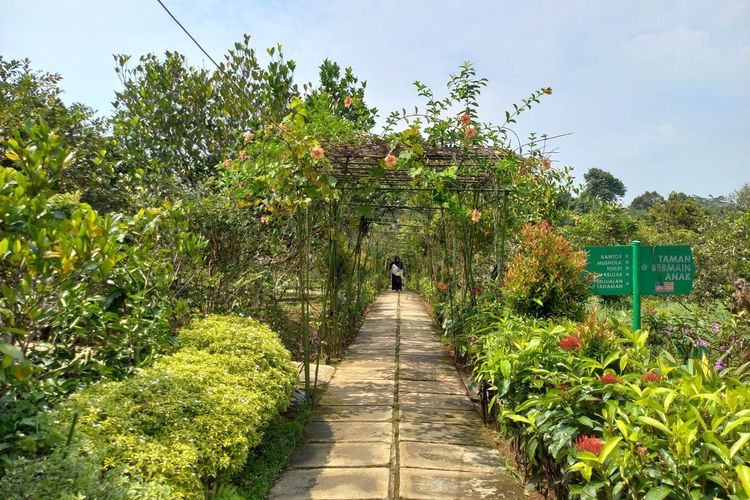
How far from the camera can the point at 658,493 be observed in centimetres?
154

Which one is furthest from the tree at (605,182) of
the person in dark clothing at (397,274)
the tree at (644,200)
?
the person in dark clothing at (397,274)

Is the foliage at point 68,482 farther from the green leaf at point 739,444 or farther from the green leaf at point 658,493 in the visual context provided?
the green leaf at point 739,444

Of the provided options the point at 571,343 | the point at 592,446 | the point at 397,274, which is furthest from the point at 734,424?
the point at 397,274

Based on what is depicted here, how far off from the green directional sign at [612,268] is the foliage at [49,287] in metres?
3.07

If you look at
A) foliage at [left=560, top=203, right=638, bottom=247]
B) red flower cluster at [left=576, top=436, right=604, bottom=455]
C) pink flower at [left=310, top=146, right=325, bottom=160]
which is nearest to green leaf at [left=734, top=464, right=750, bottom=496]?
red flower cluster at [left=576, top=436, right=604, bottom=455]

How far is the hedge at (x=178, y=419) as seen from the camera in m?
1.89

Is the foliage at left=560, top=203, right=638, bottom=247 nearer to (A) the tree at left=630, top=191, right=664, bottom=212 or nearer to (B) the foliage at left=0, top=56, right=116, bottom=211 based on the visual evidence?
(B) the foliage at left=0, top=56, right=116, bottom=211

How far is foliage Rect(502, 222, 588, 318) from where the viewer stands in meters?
4.01

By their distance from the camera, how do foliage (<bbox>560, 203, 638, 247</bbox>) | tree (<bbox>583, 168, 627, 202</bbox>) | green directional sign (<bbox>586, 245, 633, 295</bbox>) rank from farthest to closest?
1. tree (<bbox>583, 168, 627, 202</bbox>)
2. foliage (<bbox>560, 203, 638, 247</bbox>)
3. green directional sign (<bbox>586, 245, 633, 295</bbox>)

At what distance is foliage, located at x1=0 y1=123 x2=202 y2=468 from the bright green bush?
75.4 inches

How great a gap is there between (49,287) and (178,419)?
2.75ft

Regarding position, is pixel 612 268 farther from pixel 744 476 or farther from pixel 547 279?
pixel 744 476

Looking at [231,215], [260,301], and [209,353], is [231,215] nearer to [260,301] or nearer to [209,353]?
[260,301]

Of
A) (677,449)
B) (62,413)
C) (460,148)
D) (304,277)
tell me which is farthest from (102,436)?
(460,148)
